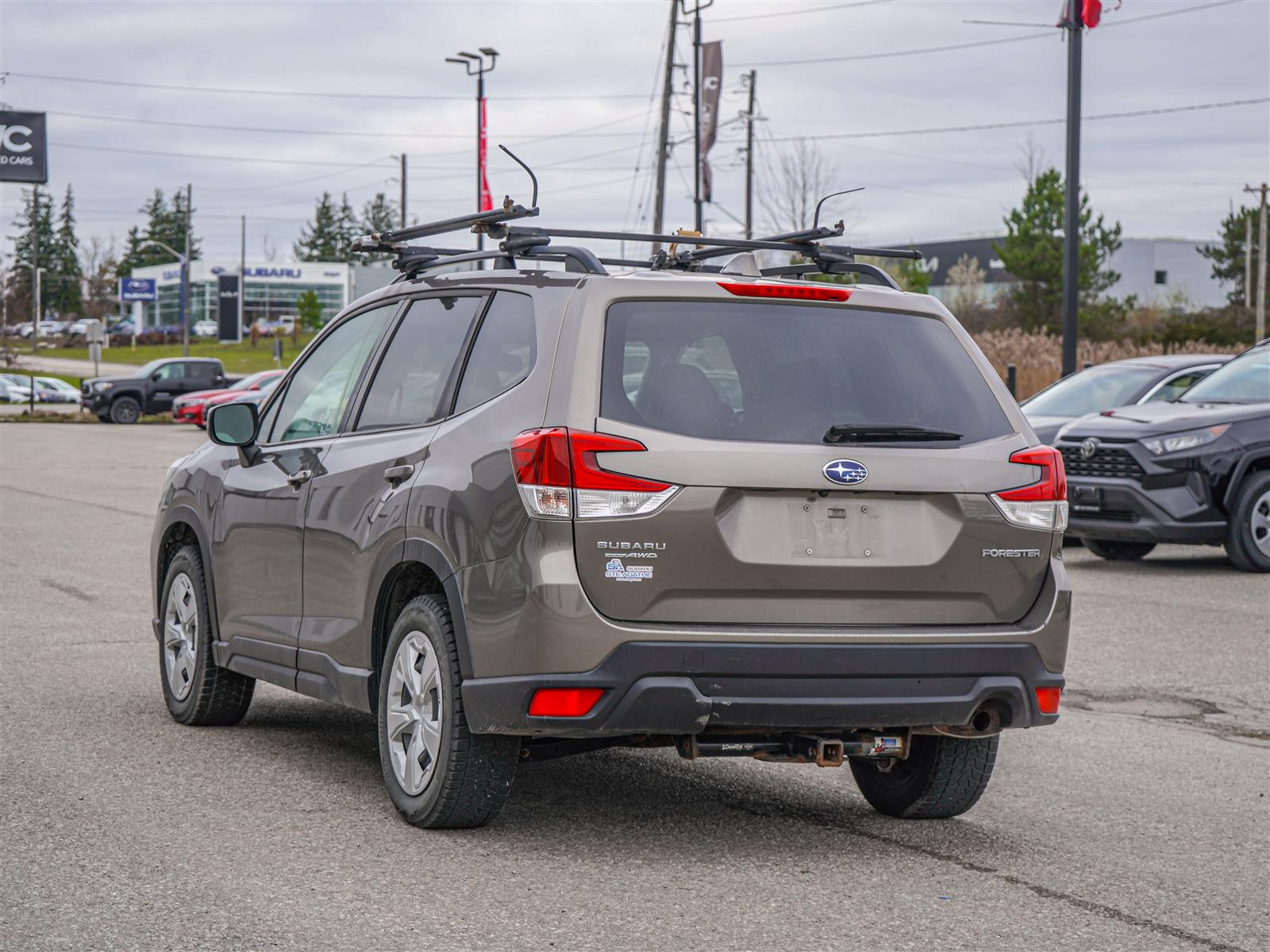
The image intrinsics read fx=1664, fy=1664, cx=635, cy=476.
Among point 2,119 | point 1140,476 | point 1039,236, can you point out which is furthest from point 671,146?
point 1140,476

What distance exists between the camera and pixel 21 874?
478cm

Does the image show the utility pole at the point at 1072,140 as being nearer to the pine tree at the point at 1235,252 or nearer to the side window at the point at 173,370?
the side window at the point at 173,370

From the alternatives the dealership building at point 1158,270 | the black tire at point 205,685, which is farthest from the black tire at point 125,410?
the dealership building at point 1158,270

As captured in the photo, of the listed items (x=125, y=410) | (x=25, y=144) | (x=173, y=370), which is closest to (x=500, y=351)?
(x=25, y=144)

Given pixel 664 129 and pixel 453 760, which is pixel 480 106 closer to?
pixel 664 129

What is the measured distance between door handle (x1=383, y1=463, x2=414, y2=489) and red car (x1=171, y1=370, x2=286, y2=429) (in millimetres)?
37260

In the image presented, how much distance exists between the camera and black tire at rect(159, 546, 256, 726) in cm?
710

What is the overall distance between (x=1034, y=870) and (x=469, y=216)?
110 inches

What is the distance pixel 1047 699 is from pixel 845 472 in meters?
1.02

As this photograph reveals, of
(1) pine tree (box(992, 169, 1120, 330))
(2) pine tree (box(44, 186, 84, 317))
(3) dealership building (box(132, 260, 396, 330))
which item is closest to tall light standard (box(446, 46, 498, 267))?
(1) pine tree (box(992, 169, 1120, 330))

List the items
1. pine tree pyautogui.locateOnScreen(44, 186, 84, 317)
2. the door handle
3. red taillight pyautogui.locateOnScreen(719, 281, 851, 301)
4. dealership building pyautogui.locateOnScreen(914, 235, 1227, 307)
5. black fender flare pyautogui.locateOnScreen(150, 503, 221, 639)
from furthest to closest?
pine tree pyautogui.locateOnScreen(44, 186, 84, 317)
dealership building pyautogui.locateOnScreen(914, 235, 1227, 307)
black fender flare pyautogui.locateOnScreen(150, 503, 221, 639)
the door handle
red taillight pyautogui.locateOnScreen(719, 281, 851, 301)

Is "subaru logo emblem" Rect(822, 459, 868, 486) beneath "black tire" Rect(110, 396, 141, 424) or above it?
above

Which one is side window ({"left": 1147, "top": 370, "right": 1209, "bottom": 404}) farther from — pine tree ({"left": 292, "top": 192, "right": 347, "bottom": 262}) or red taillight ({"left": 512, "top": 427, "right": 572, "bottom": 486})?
pine tree ({"left": 292, "top": 192, "right": 347, "bottom": 262})

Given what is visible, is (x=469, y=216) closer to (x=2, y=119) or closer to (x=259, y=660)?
(x=259, y=660)
